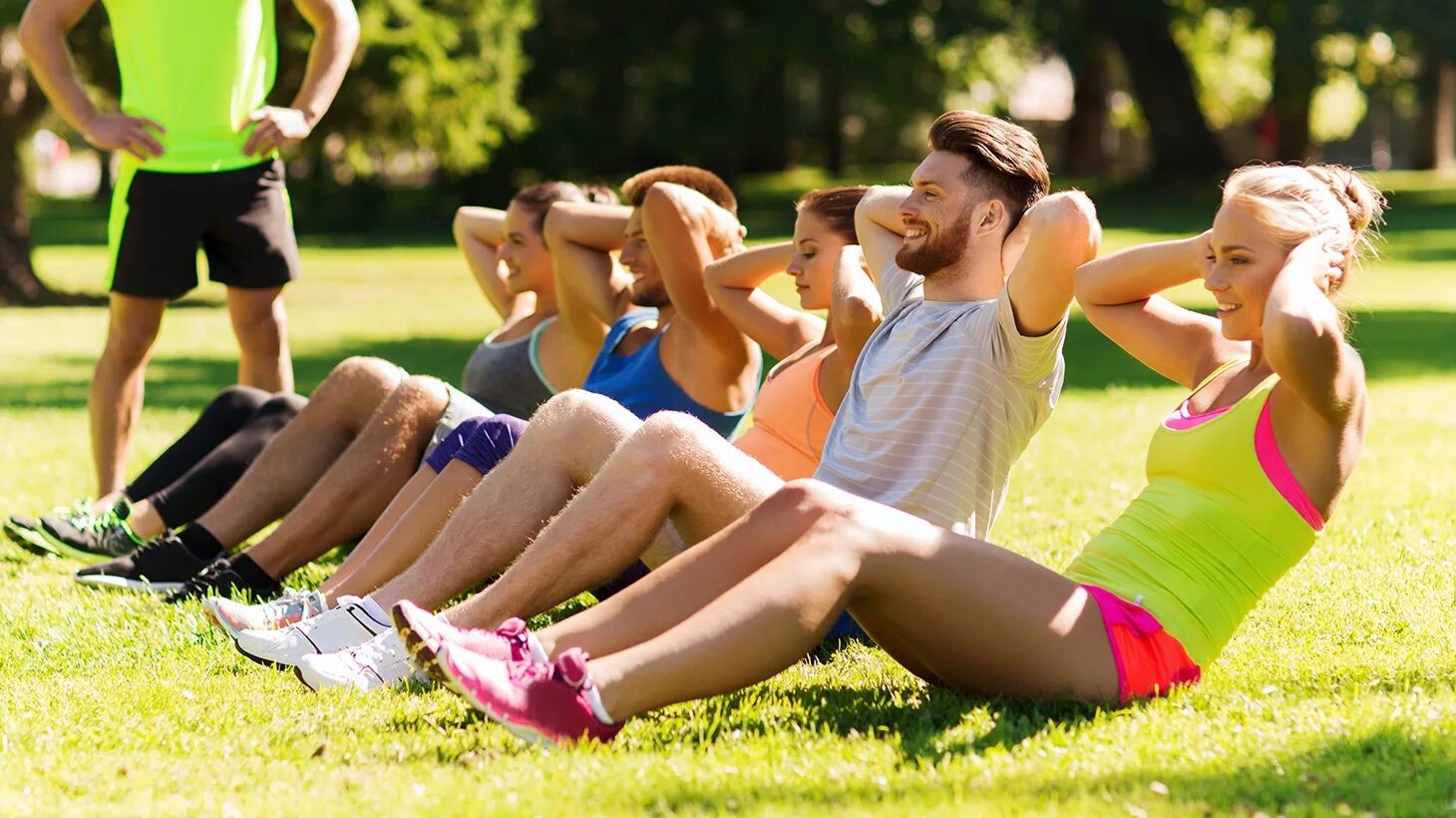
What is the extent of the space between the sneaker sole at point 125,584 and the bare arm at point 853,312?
88.2 inches

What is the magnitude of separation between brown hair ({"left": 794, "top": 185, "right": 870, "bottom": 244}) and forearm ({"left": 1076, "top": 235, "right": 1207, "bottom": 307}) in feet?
3.80

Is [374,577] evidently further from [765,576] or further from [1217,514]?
[1217,514]

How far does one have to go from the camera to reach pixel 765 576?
3365 millimetres

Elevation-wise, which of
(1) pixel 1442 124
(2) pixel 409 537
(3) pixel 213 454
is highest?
(2) pixel 409 537

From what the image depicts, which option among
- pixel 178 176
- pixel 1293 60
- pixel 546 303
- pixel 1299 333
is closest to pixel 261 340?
pixel 178 176

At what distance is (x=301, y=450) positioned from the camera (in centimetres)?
574

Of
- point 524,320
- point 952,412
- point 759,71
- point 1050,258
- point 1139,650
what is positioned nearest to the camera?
point 1139,650

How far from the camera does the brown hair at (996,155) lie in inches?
166

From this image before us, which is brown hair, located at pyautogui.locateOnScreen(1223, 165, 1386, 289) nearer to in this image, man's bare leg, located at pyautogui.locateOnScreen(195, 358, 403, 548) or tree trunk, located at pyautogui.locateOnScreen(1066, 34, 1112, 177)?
man's bare leg, located at pyautogui.locateOnScreen(195, 358, 403, 548)

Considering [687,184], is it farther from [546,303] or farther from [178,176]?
[178,176]

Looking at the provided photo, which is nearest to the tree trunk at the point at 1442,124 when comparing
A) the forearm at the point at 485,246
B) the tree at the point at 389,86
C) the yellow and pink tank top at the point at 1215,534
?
the tree at the point at 389,86

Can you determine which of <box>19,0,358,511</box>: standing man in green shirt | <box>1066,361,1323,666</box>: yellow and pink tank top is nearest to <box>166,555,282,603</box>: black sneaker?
<box>19,0,358,511</box>: standing man in green shirt

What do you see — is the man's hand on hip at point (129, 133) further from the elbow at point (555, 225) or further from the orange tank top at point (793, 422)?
the orange tank top at point (793, 422)

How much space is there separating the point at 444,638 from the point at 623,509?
61 centimetres
